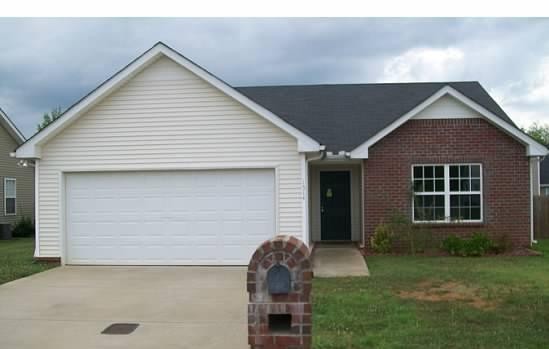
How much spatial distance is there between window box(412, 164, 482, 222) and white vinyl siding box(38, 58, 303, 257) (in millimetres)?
4086

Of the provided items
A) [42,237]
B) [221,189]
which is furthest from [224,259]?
[42,237]

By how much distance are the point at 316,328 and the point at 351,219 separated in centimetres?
1069

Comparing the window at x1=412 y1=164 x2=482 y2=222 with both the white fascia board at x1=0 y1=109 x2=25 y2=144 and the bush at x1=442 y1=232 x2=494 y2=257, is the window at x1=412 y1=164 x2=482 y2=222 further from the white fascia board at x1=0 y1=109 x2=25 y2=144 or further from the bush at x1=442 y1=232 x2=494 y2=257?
the white fascia board at x1=0 y1=109 x2=25 y2=144

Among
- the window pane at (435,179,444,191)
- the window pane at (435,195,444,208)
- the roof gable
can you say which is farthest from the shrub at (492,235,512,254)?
the roof gable

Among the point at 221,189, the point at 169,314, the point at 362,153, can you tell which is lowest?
the point at 169,314

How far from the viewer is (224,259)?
13.2 metres

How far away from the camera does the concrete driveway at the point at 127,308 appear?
23.1ft

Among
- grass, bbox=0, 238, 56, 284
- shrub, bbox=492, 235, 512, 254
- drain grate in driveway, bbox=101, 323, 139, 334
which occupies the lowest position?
drain grate in driveway, bbox=101, 323, 139, 334

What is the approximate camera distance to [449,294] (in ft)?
30.5

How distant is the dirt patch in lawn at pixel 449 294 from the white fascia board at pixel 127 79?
422 cm

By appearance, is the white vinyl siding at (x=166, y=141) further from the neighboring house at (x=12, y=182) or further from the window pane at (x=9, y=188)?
the window pane at (x=9, y=188)

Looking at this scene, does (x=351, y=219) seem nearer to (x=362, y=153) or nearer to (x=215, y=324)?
(x=362, y=153)

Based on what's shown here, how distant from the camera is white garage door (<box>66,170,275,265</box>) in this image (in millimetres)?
13211

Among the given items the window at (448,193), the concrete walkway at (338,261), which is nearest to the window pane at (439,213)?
the window at (448,193)
